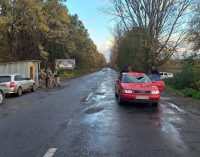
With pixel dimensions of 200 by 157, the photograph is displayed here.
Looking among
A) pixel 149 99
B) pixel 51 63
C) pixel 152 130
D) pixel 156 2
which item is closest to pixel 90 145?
pixel 152 130

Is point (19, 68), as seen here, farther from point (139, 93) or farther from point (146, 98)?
point (146, 98)

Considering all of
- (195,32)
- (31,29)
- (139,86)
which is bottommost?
(139,86)

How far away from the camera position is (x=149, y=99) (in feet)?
51.0

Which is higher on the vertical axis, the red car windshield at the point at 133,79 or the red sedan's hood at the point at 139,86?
the red car windshield at the point at 133,79

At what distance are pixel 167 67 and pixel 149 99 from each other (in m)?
29.0

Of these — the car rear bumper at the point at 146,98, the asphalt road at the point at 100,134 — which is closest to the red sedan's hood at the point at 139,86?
the car rear bumper at the point at 146,98

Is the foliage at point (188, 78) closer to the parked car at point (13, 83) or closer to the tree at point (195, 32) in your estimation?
the tree at point (195, 32)

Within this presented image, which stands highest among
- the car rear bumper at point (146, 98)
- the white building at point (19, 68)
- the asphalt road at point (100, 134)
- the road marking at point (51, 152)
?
the white building at point (19, 68)

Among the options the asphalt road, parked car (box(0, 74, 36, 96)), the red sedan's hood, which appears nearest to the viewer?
the asphalt road

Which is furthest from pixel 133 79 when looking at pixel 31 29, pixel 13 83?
pixel 31 29

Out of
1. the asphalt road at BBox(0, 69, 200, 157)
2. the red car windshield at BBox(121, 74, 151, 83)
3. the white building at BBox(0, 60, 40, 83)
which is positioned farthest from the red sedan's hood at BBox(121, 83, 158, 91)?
the white building at BBox(0, 60, 40, 83)

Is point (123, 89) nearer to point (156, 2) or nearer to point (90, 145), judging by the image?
point (90, 145)

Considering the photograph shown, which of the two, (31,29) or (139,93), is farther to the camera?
(31,29)

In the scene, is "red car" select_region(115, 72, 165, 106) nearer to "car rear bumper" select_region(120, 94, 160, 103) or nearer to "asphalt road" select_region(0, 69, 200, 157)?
"car rear bumper" select_region(120, 94, 160, 103)
